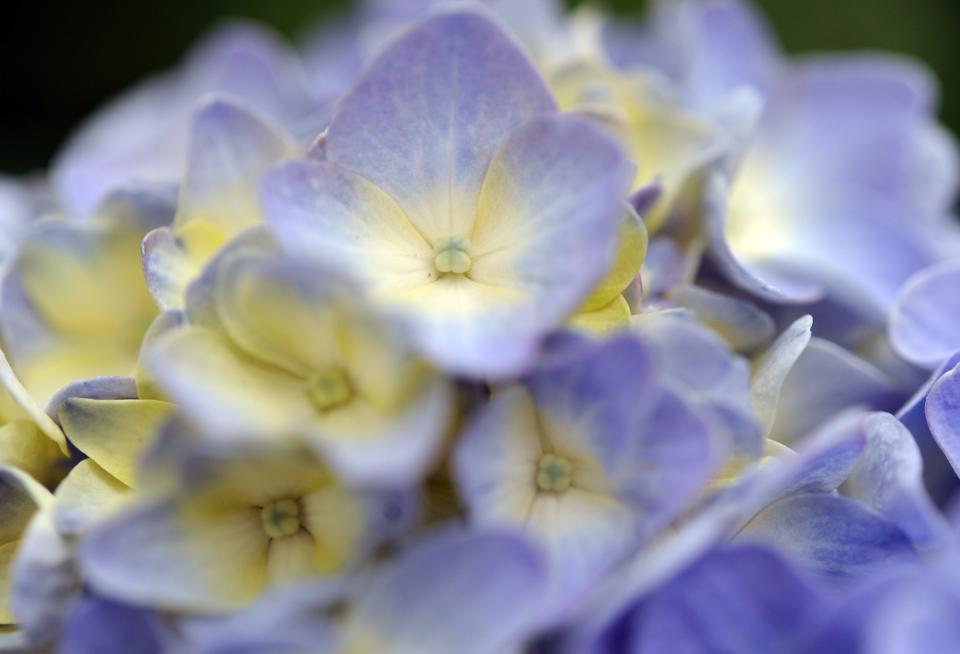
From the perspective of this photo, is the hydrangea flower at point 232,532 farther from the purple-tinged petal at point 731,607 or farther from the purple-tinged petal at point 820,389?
the purple-tinged petal at point 820,389

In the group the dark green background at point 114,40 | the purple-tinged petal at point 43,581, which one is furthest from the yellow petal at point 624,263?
the dark green background at point 114,40

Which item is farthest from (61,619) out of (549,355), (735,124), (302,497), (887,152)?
(887,152)

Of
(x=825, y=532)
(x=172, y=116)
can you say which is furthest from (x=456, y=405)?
(x=172, y=116)

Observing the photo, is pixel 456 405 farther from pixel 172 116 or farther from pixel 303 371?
pixel 172 116

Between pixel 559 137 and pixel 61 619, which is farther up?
pixel 559 137

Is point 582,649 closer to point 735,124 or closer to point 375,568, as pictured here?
point 375,568
